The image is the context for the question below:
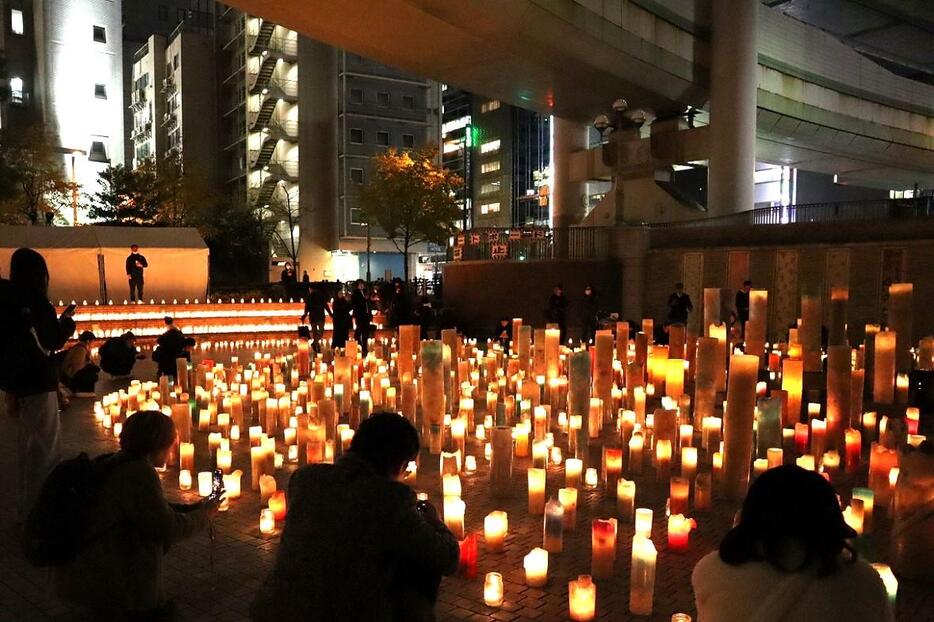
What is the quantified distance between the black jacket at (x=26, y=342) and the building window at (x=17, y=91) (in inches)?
1668

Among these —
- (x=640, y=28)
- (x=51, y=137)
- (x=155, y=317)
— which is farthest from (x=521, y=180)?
(x=155, y=317)

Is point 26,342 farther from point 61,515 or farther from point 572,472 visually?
point 572,472

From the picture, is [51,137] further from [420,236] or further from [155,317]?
[155,317]

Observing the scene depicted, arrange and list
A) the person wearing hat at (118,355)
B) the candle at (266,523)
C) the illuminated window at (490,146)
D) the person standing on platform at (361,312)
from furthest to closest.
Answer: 1. the illuminated window at (490,146)
2. the person standing on platform at (361,312)
3. the person wearing hat at (118,355)
4. the candle at (266,523)

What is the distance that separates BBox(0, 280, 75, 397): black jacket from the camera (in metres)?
4.34

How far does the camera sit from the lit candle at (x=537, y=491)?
5188mm

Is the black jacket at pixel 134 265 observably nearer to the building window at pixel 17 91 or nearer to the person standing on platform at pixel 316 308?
the person standing on platform at pixel 316 308

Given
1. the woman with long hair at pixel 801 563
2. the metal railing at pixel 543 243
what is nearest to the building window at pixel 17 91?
the metal railing at pixel 543 243

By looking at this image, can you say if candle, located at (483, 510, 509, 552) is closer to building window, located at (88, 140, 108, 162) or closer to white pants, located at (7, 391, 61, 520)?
white pants, located at (7, 391, 61, 520)

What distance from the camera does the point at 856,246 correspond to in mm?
14016

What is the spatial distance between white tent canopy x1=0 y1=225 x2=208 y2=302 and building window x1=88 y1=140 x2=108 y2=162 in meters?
26.0

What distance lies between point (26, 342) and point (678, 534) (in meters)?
4.22

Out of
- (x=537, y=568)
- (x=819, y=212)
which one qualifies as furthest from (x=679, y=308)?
(x=537, y=568)

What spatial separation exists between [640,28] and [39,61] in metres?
34.9
